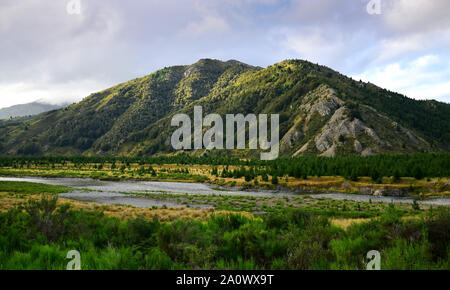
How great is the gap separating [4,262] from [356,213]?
109 ft

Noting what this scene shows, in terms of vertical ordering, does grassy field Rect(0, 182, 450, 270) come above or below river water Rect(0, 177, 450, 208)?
above

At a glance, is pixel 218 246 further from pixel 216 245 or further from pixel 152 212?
pixel 152 212

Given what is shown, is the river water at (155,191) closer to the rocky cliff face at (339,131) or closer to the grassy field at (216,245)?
the grassy field at (216,245)

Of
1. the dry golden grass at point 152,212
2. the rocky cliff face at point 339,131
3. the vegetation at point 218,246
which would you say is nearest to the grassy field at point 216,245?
the vegetation at point 218,246

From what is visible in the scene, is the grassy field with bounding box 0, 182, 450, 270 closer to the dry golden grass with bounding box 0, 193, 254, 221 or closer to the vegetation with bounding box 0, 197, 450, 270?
the vegetation with bounding box 0, 197, 450, 270

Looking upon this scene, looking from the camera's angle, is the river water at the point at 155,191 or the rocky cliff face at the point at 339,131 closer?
the river water at the point at 155,191

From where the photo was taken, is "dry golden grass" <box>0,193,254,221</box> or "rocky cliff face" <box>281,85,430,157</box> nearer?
"dry golden grass" <box>0,193,254,221</box>

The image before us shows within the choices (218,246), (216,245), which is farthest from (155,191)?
(216,245)

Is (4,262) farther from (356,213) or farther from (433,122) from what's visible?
(433,122)

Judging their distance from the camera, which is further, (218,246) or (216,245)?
(218,246)

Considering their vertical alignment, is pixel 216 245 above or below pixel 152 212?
above

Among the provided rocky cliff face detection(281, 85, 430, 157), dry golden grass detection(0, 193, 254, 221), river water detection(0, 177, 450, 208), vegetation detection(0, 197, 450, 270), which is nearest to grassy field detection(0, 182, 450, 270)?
vegetation detection(0, 197, 450, 270)
